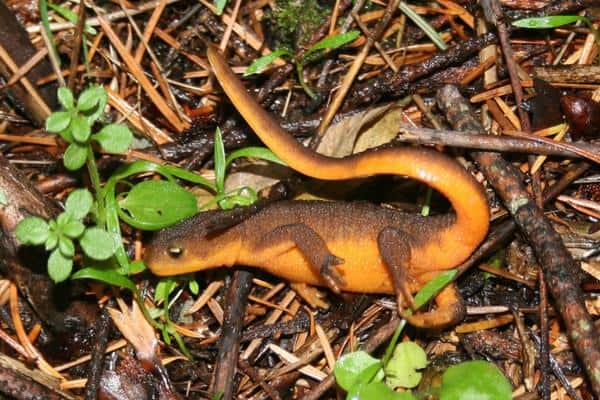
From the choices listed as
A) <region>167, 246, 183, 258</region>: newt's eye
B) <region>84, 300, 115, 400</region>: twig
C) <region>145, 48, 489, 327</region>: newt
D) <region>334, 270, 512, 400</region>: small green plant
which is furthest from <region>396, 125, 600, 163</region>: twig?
<region>84, 300, 115, 400</region>: twig

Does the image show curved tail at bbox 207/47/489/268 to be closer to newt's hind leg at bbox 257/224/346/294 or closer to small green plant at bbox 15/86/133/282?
newt's hind leg at bbox 257/224/346/294

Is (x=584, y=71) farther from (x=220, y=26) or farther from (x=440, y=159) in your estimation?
(x=220, y=26)

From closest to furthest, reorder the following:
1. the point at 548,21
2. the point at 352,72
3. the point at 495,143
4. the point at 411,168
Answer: the point at 411,168 < the point at 495,143 < the point at 548,21 < the point at 352,72

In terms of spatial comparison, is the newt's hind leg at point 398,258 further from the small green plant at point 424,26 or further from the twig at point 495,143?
the small green plant at point 424,26

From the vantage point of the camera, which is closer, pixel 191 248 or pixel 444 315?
pixel 444 315

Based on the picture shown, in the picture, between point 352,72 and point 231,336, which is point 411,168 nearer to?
point 352,72

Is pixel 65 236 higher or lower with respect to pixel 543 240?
higher

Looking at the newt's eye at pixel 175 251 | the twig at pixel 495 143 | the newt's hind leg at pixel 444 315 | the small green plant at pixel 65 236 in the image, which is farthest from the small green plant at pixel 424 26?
the small green plant at pixel 65 236

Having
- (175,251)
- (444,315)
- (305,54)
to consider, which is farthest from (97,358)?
(305,54)
